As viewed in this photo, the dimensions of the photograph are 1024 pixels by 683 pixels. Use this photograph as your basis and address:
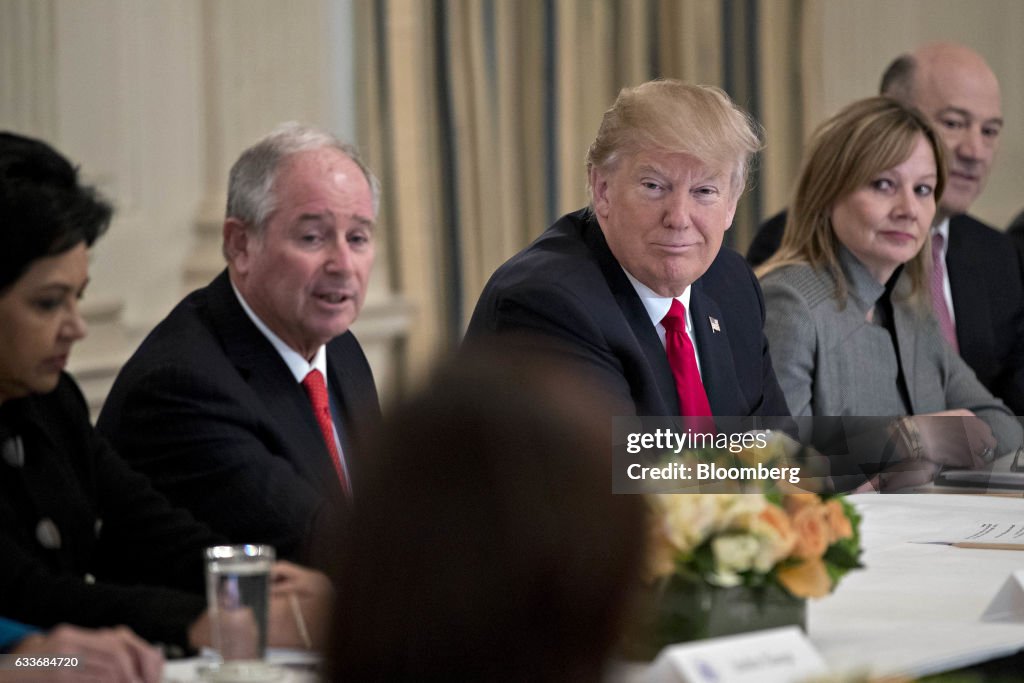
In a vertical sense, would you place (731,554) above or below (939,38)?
below

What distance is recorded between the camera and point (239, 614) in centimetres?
152

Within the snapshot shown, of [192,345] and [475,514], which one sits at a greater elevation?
[192,345]

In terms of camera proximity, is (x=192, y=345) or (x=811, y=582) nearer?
(x=811, y=582)

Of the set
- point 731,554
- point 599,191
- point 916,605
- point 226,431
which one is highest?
point 599,191

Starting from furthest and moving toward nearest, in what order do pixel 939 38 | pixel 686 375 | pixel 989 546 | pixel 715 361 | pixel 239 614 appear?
1. pixel 939 38
2. pixel 715 361
3. pixel 686 375
4. pixel 989 546
5. pixel 239 614

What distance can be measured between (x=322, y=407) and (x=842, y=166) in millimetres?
1516

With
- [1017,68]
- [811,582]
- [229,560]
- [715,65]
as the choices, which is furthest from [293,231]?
[1017,68]

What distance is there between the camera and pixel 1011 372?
4082mm

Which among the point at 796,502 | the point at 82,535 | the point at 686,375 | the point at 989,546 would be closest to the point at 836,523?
the point at 796,502

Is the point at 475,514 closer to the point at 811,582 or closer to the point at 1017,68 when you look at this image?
the point at 811,582

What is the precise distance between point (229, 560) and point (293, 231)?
1.28 meters

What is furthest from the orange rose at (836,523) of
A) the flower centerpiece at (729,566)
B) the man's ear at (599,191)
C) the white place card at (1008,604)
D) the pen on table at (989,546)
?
the man's ear at (599,191)

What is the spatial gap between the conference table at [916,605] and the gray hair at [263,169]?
121 cm

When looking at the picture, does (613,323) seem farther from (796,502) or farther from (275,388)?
(796,502)
